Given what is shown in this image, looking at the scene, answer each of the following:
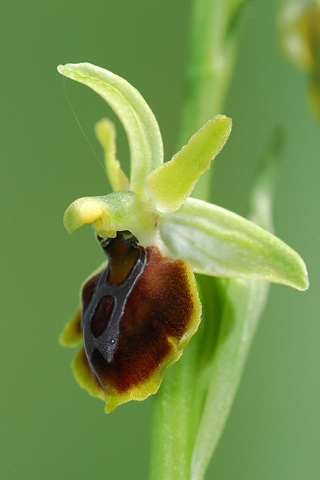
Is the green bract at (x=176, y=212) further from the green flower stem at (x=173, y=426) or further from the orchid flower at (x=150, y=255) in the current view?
the green flower stem at (x=173, y=426)

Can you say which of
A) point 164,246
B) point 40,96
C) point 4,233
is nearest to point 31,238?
point 4,233

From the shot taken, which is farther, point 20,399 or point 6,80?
point 6,80

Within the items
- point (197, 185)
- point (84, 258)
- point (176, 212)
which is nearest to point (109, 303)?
point (176, 212)

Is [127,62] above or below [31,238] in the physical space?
above

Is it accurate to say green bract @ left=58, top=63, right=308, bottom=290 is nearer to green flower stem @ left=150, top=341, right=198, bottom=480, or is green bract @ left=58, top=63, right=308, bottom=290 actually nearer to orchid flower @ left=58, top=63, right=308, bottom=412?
orchid flower @ left=58, top=63, right=308, bottom=412

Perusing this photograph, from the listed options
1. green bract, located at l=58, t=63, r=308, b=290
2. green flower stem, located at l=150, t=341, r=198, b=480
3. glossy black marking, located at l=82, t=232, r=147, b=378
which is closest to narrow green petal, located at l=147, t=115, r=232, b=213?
green bract, located at l=58, t=63, r=308, b=290

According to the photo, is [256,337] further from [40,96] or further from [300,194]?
[40,96]

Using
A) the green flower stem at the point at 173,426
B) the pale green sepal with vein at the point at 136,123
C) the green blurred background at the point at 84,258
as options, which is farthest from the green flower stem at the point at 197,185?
the green blurred background at the point at 84,258
